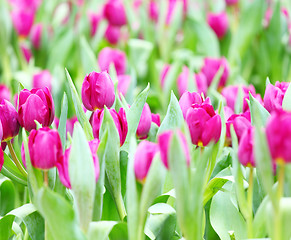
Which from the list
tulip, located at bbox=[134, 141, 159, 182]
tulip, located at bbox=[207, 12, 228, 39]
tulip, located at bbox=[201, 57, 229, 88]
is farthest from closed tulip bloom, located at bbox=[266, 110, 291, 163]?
tulip, located at bbox=[207, 12, 228, 39]

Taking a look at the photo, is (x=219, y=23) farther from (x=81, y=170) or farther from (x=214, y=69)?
(x=81, y=170)

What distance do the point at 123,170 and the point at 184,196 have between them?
9.6 inches

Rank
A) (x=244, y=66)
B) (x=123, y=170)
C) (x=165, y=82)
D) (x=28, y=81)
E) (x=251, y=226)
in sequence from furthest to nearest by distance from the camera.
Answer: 1. (x=244, y=66)
2. (x=28, y=81)
3. (x=165, y=82)
4. (x=123, y=170)
5. (x=251, y=226)

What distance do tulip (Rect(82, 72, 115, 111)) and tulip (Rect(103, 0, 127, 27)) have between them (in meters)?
1.18

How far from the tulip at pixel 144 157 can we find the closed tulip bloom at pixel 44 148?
0.10 meters

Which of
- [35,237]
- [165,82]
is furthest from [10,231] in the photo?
[165,82]

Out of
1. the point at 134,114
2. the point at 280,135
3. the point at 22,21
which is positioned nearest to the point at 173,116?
the point at 134,114

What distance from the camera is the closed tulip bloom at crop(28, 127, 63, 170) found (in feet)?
2.20

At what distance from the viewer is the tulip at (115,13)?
1.98 meters

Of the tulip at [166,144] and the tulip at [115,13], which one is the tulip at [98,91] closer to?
the tulip at [166,144]

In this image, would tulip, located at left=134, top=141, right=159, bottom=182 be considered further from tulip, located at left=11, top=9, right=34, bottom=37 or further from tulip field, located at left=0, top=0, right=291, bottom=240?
tulip, located at left=11, top=9, right=34, bottom=37

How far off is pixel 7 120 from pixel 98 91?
0.45 feet

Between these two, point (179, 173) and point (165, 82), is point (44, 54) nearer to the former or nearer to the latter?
point (165, 82)

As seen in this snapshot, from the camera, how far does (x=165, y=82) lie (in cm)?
147
